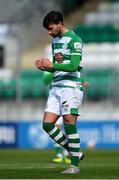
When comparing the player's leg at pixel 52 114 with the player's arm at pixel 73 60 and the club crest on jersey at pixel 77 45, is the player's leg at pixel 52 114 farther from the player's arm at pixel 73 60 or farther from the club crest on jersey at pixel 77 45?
the club crest on jersey at pixel 77 45

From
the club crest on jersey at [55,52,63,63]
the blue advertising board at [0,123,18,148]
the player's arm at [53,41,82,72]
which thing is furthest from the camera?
the blue advertising board at [0,123,18,148]

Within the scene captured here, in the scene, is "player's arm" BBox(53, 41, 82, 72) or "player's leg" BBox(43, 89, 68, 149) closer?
"player's arm" BBox(53, 41, 82, 72)

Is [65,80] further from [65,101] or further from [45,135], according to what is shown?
[45,135]

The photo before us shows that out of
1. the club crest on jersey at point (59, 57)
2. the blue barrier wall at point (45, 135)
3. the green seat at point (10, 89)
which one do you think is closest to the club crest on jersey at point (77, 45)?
the club crest on jersey at point (59, 57)

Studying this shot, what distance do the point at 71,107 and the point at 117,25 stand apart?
19108 millimetres

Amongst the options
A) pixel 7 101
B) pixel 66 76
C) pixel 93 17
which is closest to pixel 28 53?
pixel 93 17

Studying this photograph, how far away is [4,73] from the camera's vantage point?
85.8ft

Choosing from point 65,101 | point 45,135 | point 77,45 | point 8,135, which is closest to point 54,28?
point 77,45

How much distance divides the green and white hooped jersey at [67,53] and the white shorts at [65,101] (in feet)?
Result: 0.25

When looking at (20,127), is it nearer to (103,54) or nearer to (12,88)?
(12,88)

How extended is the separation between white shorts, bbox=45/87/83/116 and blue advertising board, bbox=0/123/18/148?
39.3ft

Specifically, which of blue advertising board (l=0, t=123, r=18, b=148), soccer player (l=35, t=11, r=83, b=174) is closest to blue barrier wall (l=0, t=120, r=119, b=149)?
blue advertising board (l=0, t=123, r=18, b=148)

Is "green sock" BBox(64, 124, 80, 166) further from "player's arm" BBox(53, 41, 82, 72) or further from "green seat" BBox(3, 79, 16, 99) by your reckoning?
"green seat" BBox(3, 79, 16, 99)

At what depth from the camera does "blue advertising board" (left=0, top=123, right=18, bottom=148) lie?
74.3 ft
